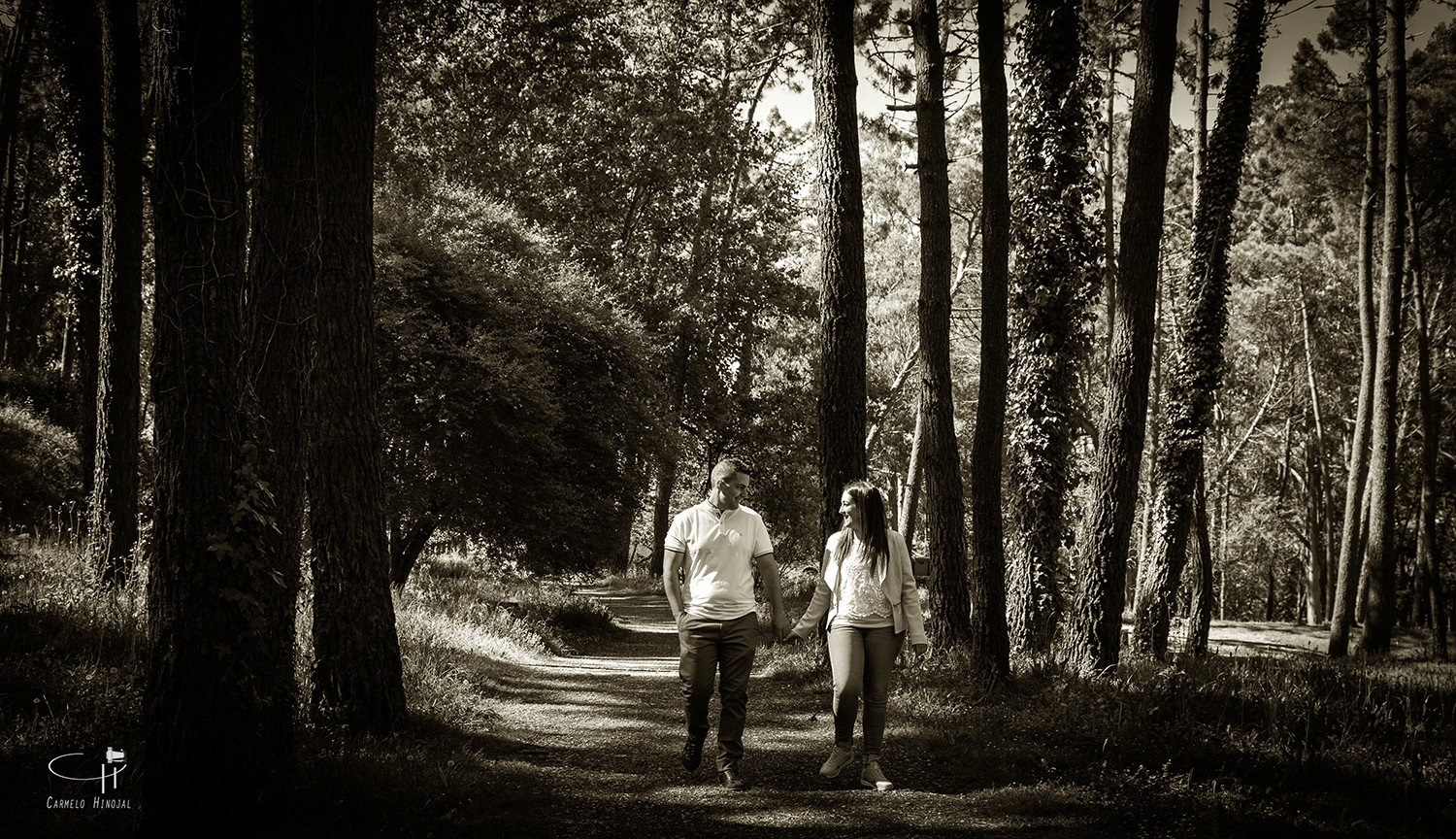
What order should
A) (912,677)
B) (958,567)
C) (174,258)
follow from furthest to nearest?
(958,567)
(912,677)
(174,258)

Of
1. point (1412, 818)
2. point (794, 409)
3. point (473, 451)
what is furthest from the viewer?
point (794, 409)

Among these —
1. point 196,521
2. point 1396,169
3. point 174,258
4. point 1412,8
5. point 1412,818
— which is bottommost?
point 1412,818

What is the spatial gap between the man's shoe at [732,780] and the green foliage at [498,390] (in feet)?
31.0

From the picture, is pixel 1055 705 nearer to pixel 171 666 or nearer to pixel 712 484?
pixel 712 484

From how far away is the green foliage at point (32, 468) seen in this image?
15.3 m

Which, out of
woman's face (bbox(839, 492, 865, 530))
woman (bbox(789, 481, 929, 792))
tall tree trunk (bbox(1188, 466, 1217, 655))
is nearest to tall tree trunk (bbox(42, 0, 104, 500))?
woman's face (bbox(839, 492, 865, 530))

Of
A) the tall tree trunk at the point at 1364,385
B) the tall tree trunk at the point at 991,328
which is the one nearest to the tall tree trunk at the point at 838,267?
the tall tree trunk at the point at 991,328

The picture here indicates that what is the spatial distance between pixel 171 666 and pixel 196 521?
2.50 feet

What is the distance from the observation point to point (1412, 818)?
5.72m

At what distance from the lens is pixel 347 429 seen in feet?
21.8

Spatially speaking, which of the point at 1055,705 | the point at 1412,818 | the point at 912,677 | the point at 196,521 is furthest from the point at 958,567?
the point at 196,521

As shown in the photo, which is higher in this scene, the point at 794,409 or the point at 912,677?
the point at 794,409

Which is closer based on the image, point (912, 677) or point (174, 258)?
point (174, 258)

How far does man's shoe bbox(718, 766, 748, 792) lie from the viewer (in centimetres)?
594
